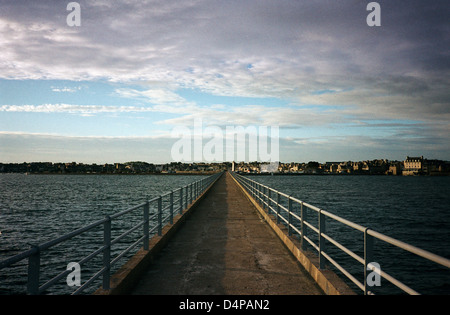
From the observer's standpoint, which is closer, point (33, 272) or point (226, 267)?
point (33, 272)

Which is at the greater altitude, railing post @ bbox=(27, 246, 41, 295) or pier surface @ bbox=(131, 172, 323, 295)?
railing post @ bbox=(27, 246, 41, 295)

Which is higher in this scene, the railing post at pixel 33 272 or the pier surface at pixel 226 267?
the railing post at pixel 33 272

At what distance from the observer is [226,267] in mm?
7457

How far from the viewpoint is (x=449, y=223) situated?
38.5 metres

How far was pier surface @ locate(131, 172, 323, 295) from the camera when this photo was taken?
20.1ft

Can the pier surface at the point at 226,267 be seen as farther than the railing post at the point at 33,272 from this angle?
Yes

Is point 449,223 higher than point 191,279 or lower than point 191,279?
lower

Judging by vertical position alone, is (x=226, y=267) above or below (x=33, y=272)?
below

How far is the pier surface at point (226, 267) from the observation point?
614 cm

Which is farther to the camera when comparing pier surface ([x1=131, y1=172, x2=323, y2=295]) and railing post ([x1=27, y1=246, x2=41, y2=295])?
pier surface ([x1=131, y1=172, x2=323, y2=295])
